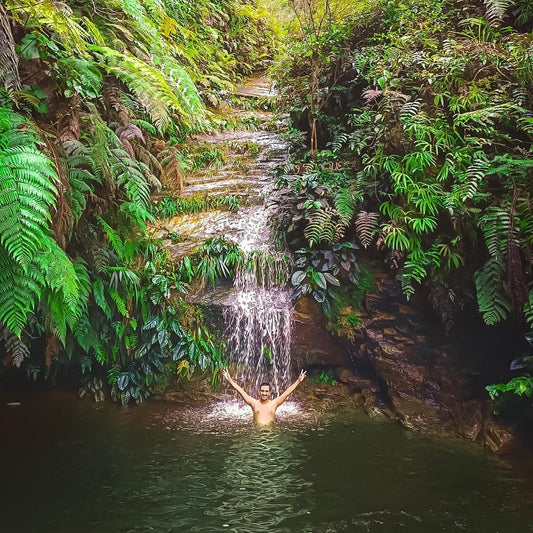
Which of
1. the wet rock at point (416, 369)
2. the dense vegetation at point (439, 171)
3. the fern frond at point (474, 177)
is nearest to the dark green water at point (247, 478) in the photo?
the wet rock at point (416, 369)

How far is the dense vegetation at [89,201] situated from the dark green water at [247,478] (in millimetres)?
926

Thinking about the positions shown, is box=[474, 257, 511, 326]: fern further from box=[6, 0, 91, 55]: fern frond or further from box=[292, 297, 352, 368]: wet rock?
box=[6, 0, 91, 55]: fern frond

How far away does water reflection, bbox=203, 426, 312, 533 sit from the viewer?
3.12 metres

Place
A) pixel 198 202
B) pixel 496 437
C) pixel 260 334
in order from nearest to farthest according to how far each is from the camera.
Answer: pixel 496 437 → pixel 260 334 → pixel 198 202

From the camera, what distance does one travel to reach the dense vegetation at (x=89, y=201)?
10.8ft

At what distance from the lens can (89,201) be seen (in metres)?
4.65

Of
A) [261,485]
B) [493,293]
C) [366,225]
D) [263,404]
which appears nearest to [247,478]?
→ [261,485]

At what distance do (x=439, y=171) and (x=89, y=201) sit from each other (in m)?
3.93

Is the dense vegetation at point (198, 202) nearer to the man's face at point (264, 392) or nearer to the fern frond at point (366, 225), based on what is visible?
the fern frond at point (366, 225)

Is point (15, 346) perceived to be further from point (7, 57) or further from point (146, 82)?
point (146, 82)

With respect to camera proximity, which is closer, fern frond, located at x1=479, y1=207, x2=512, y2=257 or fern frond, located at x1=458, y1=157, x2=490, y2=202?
fern frond, located at x1=479, y1=207, x2=512, y2=257

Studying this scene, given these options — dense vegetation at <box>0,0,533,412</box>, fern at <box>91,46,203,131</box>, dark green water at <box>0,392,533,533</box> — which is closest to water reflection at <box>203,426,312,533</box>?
dark green water at <box>0,392,533,533</box>

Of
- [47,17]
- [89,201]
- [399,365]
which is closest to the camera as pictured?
[47,17]

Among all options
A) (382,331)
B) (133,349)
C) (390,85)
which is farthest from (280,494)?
(390,85)
